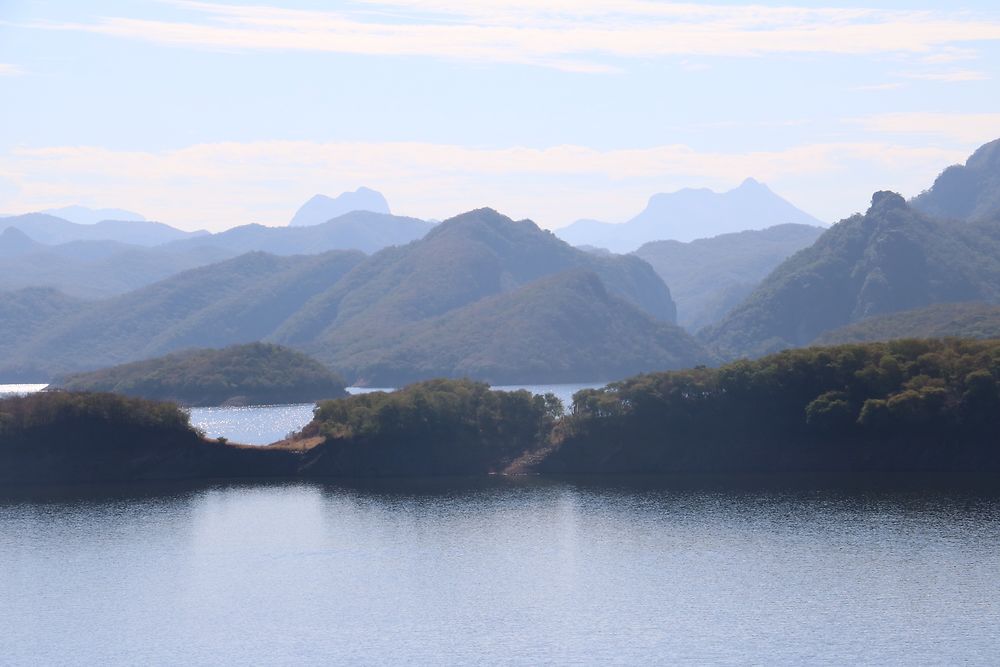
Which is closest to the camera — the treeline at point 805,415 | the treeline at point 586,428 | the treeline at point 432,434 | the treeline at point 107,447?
the treeline at point 805,415

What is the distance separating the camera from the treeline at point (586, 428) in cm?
13800

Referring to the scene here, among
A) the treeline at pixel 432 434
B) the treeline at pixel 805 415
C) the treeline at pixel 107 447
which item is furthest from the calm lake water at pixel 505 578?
the treeline at pixel 805 415

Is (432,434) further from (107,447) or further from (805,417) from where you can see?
(805,417)

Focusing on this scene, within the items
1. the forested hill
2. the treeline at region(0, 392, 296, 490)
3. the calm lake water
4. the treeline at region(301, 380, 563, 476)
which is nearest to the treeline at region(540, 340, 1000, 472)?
the forested hill

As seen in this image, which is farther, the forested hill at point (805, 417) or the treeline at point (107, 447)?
the treeline at point (107, 447)

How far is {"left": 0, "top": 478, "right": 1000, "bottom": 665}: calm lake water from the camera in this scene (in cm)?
7569

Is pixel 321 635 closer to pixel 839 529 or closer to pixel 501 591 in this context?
pixel 501 591

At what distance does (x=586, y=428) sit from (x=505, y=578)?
5127cm

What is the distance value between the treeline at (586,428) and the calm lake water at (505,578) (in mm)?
12621

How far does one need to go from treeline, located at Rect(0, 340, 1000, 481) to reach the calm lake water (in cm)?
1262

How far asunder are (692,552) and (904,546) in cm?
1501

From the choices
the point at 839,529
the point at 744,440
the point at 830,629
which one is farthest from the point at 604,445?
the point at 830,629

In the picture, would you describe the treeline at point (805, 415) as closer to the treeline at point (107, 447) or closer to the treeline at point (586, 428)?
the treeline at point (586, 428)

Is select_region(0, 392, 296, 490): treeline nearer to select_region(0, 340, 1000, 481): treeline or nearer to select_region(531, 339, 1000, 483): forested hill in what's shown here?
select_region(0, 340, 1000, 481): treeline
